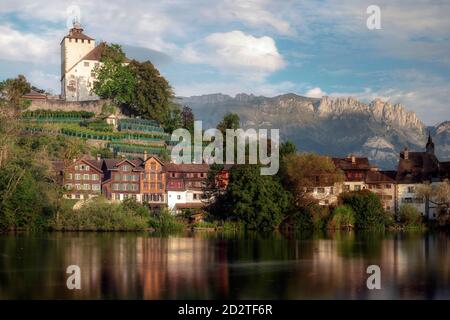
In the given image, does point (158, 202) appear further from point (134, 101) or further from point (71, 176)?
point (134, 101)

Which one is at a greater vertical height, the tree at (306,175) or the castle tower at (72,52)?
the castle tower at (72,52)

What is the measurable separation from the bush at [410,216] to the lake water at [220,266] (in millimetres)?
13679

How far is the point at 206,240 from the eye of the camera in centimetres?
6162

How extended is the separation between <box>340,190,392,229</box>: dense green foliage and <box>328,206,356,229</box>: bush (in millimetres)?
986

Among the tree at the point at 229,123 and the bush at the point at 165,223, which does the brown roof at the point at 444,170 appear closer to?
the tree at the point at 229,123

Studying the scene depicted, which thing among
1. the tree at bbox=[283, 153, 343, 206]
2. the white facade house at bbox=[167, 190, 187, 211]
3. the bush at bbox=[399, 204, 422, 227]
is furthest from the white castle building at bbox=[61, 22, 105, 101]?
the bush at bbox=[399, 204, 422, 227]

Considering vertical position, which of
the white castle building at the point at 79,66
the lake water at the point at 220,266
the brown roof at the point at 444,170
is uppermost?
the white castle building at the point at 79,66

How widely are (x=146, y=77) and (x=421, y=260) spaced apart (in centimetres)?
5402

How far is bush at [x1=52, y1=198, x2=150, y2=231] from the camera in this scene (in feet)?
227

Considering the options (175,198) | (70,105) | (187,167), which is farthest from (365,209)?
(70,105)

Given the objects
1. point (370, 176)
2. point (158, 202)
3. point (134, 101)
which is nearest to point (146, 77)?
point (134, 101)

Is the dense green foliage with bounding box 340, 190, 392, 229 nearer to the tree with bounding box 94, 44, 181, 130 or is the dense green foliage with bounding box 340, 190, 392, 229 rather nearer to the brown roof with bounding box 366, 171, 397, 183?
the brown roof with bounding box 366, 171, 397, 183

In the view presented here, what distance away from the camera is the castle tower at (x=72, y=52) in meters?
101

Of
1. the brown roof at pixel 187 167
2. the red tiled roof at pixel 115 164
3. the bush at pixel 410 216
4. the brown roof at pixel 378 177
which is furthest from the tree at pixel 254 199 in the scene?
the brown roof at pixel 378 177
